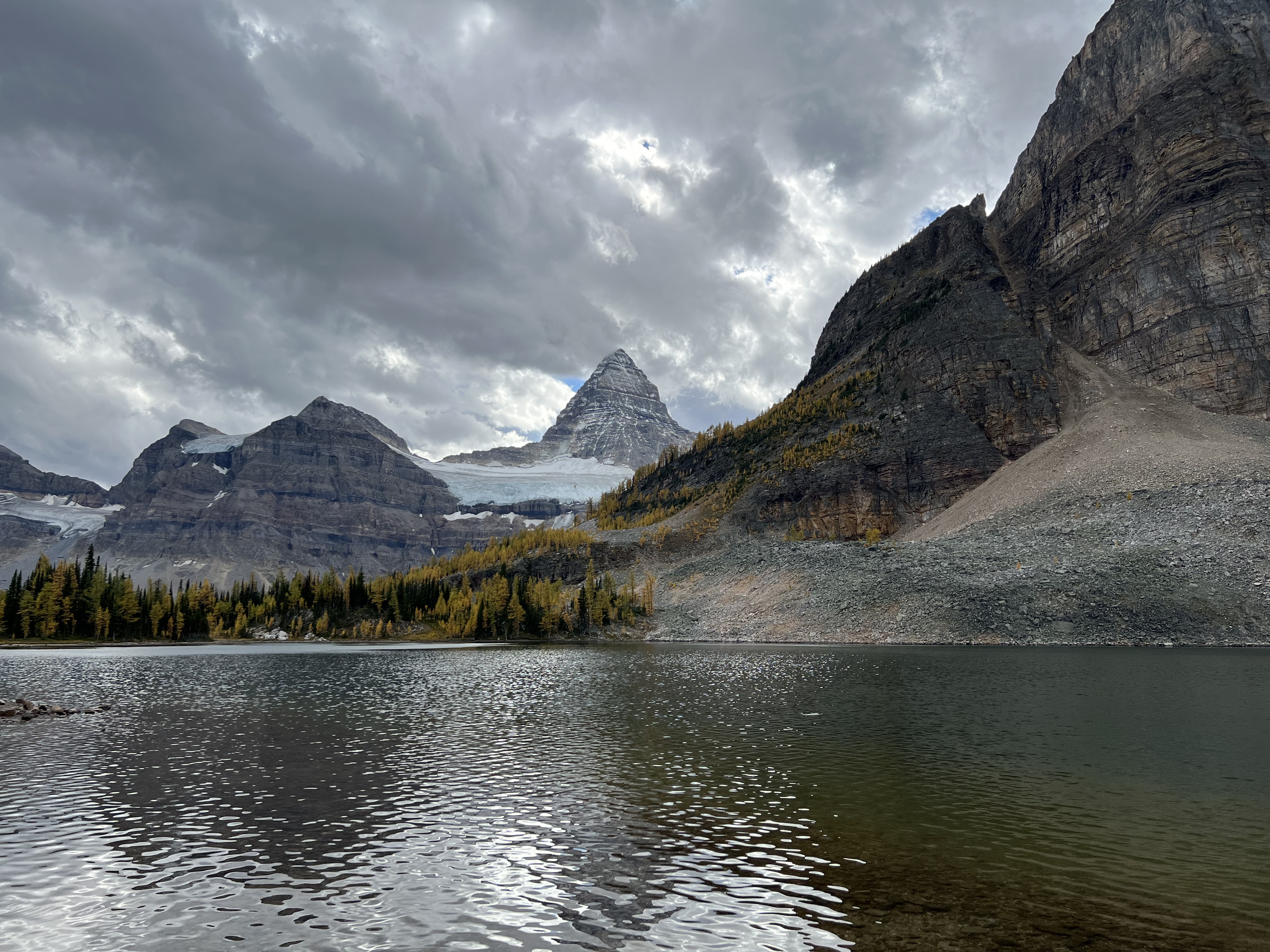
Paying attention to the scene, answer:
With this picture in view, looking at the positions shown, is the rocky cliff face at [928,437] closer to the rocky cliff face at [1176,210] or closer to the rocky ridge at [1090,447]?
the rocky ridge at [1090,447]

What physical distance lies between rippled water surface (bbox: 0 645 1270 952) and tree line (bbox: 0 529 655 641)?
324ft

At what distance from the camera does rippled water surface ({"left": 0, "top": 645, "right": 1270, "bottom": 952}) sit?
1288 cm

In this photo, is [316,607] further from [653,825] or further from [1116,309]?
[1116,309]

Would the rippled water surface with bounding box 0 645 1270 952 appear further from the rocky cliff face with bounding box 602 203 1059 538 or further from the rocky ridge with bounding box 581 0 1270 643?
the rocky cliff face with bounding box 602 203 1059 538

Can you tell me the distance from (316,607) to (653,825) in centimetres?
15770

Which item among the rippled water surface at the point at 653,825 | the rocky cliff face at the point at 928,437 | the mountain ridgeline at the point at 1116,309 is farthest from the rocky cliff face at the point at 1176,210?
the rippled water surface at the point at 653,825

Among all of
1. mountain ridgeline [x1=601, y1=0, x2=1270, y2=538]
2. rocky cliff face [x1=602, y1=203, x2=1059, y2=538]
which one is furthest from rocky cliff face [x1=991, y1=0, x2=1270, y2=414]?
rocky cliff face [x1=602, y1=203, x2=1059, y2=538]

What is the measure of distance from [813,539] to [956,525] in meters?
35.7

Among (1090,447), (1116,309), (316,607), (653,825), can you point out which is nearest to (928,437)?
(1090,447)

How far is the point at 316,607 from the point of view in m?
158

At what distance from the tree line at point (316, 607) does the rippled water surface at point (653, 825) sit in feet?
324

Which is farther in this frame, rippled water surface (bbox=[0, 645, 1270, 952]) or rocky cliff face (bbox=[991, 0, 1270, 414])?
rocky cliff face (bbox=[991, 0, 1270, 414])

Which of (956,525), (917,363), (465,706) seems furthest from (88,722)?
(917,363)

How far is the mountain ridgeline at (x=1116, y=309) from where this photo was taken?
157 metres
